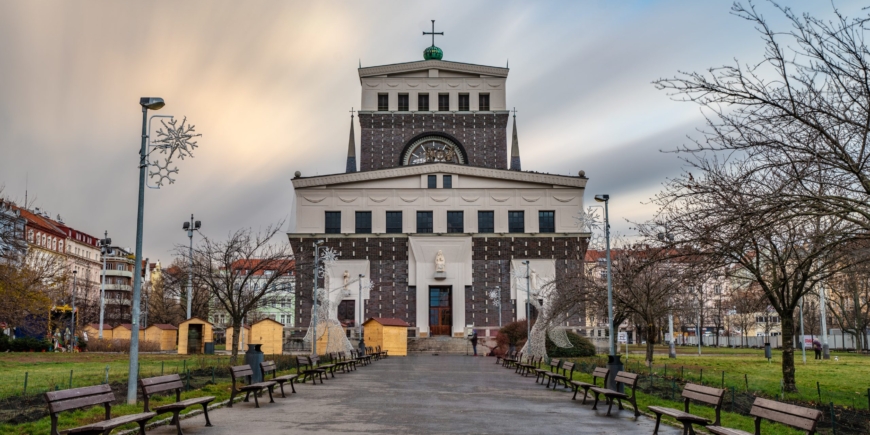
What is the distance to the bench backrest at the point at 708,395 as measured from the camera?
1187 cm

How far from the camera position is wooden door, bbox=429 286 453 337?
206ft

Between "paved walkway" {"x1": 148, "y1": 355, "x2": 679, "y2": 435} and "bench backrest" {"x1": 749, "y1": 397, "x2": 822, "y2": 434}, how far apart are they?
105 inches

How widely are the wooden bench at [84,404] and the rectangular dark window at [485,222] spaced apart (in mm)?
53371

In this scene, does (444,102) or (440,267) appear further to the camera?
(444,102)

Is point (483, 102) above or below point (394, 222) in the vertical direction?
above

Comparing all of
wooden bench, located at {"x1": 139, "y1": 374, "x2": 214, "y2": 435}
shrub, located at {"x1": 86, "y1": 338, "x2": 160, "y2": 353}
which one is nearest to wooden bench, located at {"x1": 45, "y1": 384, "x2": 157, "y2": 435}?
wooden bench, located at {"x1": 139, "y1": 374, "x2": 214, "y2": 435}

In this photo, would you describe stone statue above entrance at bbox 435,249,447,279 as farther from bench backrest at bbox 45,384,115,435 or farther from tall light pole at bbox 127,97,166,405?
bench backrest at bbox 45,384,115,435

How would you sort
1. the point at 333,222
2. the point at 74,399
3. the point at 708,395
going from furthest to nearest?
the point at 333,222
the point at 708,395
the point at 74,399

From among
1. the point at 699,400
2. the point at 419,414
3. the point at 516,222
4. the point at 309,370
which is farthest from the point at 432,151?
the point at 699,400

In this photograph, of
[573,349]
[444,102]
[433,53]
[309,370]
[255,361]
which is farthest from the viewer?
[433,53]

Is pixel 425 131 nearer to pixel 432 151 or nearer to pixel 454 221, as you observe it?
pixel 432 151

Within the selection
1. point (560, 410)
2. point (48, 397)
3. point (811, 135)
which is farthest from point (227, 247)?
point (811, 135)

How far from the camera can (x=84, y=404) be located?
1070cm

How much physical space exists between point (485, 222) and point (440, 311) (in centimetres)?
852
